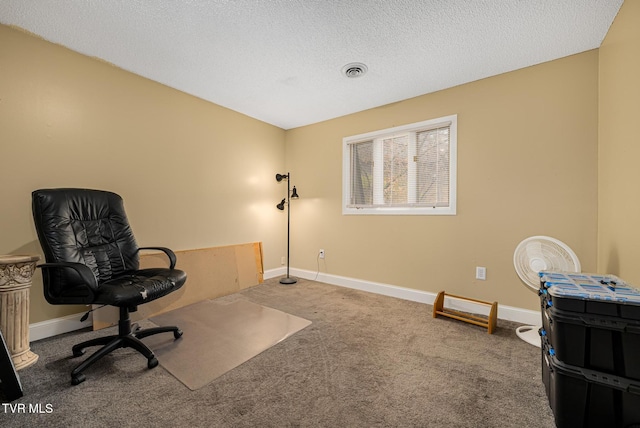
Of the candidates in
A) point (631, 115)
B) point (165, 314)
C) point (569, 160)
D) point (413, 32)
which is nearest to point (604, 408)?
point (631, 115)

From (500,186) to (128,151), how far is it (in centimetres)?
354

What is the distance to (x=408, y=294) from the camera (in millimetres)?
2982

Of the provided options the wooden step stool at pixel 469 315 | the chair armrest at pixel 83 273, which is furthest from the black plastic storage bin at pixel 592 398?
the chair armrest at pixel 83 273

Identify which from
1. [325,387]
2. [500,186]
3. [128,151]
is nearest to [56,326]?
[128,151]

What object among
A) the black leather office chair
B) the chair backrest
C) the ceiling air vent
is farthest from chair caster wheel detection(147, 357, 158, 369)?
the ceiling air vent

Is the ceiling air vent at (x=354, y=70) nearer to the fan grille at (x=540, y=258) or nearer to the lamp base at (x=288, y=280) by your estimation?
the fan grille at (x=540, y=258)

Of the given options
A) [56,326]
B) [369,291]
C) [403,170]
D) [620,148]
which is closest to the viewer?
[620,148]

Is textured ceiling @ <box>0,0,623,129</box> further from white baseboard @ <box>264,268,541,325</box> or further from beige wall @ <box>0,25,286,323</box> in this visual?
white baseboard @ <box>264,268,541,325</box>

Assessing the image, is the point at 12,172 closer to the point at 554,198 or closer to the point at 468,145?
the point at 468,145

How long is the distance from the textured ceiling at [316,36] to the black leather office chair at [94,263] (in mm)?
1223

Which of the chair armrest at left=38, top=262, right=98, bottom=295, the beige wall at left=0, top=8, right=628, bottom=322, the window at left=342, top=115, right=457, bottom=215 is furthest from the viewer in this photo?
the window at left=342, top=115, right=457, bottom=215

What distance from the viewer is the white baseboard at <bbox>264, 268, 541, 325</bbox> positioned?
2330mm

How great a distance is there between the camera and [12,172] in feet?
6.38

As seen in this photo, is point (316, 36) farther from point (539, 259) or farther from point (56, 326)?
point (56, 326)
